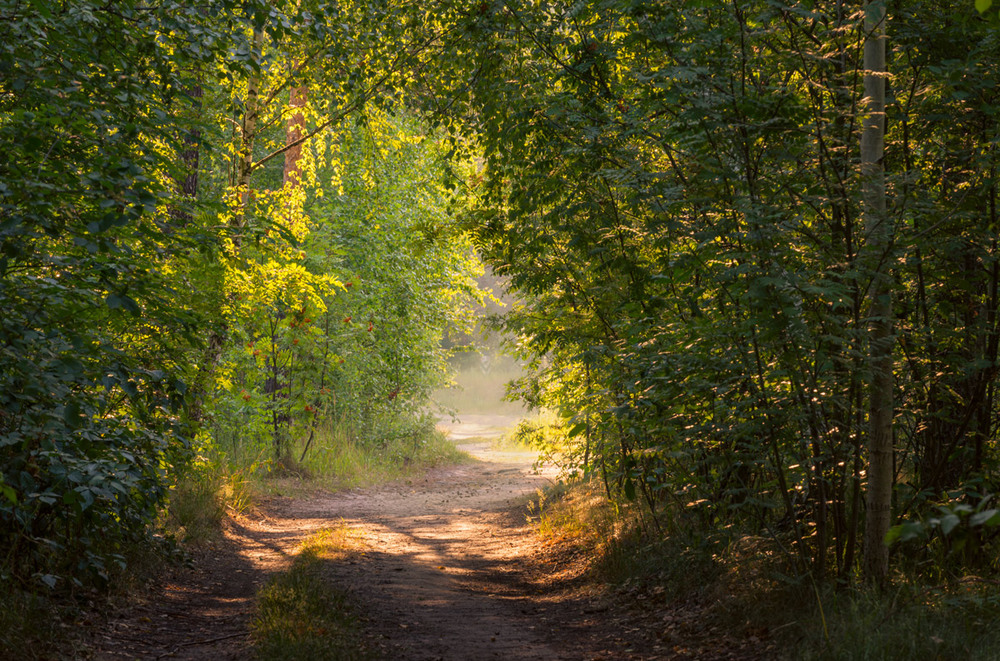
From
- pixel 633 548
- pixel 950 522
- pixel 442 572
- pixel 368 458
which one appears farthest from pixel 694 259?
pixel 368 458

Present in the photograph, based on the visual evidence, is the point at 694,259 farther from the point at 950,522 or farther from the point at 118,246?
the point at 118,246

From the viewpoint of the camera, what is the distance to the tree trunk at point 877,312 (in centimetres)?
448

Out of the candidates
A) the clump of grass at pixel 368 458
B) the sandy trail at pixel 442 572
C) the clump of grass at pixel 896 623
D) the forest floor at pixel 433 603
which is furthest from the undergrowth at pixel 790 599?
the clump of grass at pixel 368 458

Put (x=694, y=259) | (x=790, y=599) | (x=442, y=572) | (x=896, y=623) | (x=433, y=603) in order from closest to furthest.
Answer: (x=896, y=623), (x=694, y=259), (x=790, y=599), (x=433, y=603), (x=442, y=572)

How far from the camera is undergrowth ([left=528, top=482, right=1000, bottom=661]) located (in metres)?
4.02

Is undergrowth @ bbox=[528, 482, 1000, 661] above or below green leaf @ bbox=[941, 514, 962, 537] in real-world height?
below

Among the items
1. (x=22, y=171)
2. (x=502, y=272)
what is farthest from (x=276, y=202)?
(x=22, y=171)

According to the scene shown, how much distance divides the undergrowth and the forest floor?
6.4 inches

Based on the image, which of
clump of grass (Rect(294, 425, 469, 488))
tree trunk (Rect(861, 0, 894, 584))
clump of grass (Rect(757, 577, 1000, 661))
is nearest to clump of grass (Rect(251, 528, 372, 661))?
clump of grass (Rect(757, 577, 1000, 661))

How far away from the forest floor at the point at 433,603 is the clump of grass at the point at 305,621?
0.14 m

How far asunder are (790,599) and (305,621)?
3271mm

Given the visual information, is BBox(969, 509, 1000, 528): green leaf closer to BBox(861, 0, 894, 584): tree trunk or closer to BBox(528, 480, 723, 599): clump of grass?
BBox(861, 0, 894, 584): tree trunk

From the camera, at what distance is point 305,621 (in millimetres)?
5121

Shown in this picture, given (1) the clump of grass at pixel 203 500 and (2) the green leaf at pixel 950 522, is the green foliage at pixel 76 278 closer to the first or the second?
(1) the clump of grass at pixel 203 500
